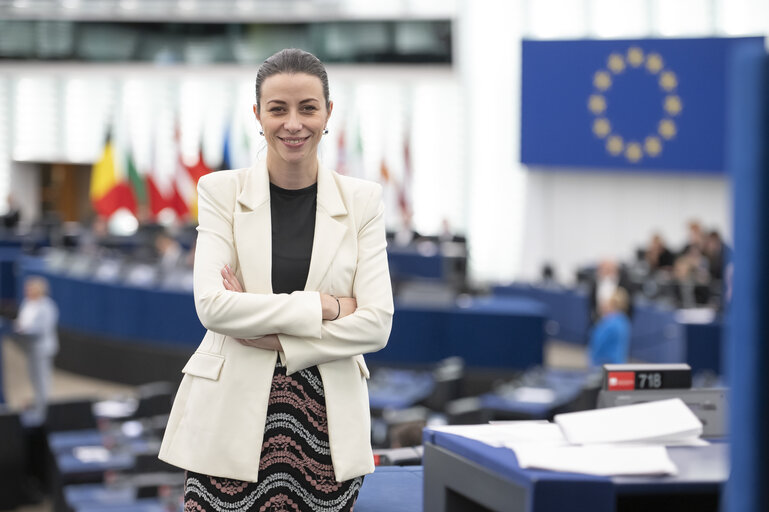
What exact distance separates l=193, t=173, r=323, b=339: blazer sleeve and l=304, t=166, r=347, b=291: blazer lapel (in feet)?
0.16

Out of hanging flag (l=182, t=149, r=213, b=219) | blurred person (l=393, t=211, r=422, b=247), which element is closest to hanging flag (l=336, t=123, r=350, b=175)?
blurred person (l=393, t=211, r=422, b=247)

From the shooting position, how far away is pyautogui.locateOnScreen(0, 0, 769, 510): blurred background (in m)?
11.7

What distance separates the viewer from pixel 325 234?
202 centimetres

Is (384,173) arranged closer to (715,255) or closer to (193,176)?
(193,176)

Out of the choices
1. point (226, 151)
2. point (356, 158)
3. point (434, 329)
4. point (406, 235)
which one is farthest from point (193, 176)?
point (434, 329)

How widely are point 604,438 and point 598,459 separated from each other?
0.20 metres

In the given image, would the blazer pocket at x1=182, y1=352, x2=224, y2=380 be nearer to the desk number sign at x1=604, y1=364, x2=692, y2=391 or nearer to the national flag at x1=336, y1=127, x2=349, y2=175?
the desk number sign at x1=604, y1=364, x2=692, y2=391

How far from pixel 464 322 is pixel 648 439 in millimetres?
10133

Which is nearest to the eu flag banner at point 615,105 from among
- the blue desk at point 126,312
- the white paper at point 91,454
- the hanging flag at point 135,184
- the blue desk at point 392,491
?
the hanging flag at point 135,184

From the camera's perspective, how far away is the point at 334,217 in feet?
6.74

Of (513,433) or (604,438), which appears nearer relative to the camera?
(604,438)

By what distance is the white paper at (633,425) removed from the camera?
→ 198cm

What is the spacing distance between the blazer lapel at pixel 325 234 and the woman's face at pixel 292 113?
10 cm

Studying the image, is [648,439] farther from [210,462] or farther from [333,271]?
[210,462]
